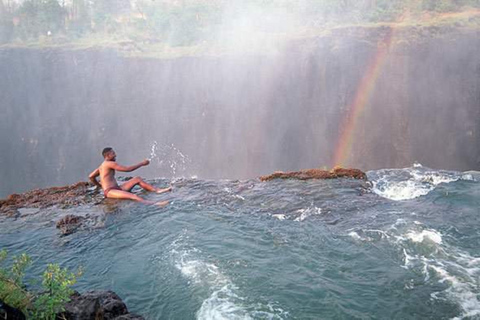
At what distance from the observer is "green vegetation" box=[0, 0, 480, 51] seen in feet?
96.9

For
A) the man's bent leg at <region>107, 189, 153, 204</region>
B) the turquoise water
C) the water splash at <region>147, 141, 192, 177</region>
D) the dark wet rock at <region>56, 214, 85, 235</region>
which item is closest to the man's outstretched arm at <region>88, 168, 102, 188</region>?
the man's bent leg at <region>107, 189, 153, 204</region>

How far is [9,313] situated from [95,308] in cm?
96

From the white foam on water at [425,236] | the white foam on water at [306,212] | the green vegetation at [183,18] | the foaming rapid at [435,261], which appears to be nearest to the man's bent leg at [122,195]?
the white foam on water at [306,212]

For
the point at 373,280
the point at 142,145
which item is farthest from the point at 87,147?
the point at 373,280

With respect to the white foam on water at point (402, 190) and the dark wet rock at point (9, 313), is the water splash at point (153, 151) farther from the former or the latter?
the dark wet rock at point (9, 313)

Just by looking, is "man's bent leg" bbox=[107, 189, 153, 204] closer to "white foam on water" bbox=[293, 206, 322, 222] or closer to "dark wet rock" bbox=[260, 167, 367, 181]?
"dark wet rock" bbox=[260, 167, 367, 181]

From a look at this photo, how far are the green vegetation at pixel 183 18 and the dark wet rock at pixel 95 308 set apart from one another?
26504 millimetres

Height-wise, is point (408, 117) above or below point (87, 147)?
above

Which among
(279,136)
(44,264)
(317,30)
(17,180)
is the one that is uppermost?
(317,30)

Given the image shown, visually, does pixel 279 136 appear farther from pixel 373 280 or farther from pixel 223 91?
pixel 373 280

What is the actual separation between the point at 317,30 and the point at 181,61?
33.8 feet

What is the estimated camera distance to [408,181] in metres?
8.72

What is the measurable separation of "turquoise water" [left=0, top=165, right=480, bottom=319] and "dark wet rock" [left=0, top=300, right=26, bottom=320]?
65.5 inches

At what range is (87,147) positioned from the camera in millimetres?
22406
